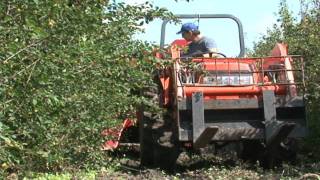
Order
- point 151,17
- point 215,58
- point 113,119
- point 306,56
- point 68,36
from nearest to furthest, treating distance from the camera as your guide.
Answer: point 68,36 → point 151,17 → point 113,119 → point 215,58 → point 306,56

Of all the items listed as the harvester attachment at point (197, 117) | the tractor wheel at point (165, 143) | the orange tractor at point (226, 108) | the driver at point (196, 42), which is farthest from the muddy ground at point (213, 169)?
the driver at point (196, 42)

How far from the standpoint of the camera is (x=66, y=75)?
16.3 feet

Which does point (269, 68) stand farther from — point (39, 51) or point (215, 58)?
point (39, 51)

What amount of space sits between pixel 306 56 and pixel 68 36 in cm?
797

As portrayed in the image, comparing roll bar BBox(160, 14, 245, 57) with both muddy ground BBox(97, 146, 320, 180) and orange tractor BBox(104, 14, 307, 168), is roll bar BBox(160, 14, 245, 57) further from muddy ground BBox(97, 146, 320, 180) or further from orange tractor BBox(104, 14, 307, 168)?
muddy ground BBox(97, 146, 320, 180)

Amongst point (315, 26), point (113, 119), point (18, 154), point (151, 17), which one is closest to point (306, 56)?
point (315, 26)

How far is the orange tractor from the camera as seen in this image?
8422 millimetres

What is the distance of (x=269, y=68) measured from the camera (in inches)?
367

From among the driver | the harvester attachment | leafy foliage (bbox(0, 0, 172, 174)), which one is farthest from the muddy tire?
the driver

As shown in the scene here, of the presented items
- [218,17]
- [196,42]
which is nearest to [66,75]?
[196,42]

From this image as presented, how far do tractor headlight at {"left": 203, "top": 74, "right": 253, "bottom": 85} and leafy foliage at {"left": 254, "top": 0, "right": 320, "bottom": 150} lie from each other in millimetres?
1452

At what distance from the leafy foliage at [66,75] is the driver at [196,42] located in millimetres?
1475

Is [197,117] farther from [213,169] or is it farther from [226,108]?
[213,169]

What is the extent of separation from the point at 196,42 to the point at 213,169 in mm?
2066
